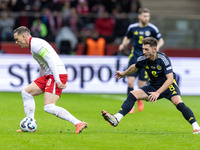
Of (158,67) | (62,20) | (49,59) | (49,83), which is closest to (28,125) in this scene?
(49,83)

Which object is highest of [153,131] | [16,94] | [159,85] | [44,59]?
[44,59]

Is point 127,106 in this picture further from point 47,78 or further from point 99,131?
point 47,78

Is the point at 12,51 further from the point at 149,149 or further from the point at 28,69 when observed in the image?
the point at 149,149

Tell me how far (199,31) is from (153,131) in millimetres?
10977

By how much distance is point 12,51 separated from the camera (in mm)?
18703

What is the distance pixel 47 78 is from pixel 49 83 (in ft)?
0.53

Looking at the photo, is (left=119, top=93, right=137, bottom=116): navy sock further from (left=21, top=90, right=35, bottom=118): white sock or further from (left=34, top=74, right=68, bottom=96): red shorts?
(left=21, top=90, right=35, bottom=118): white sock

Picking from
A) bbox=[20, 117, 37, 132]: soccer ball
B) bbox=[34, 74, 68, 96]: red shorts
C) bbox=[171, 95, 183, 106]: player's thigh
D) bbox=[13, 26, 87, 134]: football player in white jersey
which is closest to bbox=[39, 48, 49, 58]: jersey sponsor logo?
bbox=[13, 26, 87, 134]: football player in white jersey

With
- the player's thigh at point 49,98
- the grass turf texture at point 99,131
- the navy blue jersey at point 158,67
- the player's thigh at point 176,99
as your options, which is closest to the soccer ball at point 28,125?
the grass turf texture at point 99,131

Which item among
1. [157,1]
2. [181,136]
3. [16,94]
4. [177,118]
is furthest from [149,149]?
[157,1]

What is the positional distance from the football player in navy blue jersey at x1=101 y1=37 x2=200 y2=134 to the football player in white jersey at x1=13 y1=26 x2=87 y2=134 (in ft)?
2.32

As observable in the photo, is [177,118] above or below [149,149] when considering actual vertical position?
below

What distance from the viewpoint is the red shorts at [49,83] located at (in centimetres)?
808

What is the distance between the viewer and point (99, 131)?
8617 mm
